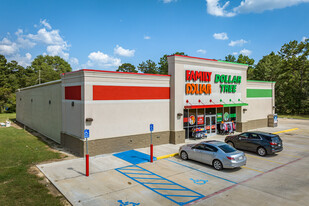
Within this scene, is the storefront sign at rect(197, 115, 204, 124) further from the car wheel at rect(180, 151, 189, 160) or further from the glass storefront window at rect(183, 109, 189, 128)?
the car wheel at rect(180, 151, 189, 160)

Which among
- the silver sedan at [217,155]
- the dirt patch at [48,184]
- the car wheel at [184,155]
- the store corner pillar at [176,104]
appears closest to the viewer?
the dirt patch at [48,184]

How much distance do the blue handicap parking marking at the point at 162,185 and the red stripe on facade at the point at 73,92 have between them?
21.8ft

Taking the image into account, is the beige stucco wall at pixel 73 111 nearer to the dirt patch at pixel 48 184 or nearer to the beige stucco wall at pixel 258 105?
the dirt patch at pixel 48 184

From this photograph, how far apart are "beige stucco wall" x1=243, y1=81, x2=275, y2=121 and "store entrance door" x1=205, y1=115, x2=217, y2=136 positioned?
16.7ft

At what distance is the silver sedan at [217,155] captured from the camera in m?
12.8

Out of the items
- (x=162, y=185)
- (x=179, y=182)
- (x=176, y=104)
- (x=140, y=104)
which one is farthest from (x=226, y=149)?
(x=140, y=104)

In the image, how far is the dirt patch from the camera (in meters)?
9.48

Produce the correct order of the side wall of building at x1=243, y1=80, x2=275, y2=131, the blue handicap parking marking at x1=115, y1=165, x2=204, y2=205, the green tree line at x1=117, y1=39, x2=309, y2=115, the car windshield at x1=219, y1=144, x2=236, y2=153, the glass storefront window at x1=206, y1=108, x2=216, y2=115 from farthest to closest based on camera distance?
the green tree line at x1=117, y1=39, x2=309, y2=115, the side wall of building at x1=243, y1=80, x2=275, y2=131, the glass storefront window at x1=206, y1=108, x2=216, y2=115, the car windshield at x1=219, y1=144, x2=236, y2=153, the blue handicap parking marking at x1=115, y1=165, x2=204, y2=205

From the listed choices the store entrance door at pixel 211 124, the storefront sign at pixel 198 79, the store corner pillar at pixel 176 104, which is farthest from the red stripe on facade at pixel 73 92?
the store entrance door at pixel 211 124

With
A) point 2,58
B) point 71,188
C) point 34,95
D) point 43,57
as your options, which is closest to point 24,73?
point 2,58

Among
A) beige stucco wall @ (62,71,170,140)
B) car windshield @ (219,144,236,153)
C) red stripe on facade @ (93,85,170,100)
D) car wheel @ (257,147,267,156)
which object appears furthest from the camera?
red stripe on facade @ (93,85,170,100)

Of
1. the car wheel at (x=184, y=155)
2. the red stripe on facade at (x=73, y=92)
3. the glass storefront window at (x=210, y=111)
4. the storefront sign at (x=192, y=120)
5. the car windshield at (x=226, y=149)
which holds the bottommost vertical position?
the car wheel at (x=184, y=155)

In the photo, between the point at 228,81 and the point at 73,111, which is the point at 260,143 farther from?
the point at 73,111

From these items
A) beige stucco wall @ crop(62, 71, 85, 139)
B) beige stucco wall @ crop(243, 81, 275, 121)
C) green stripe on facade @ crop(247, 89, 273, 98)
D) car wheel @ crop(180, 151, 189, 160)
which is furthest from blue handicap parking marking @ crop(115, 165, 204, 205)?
green stripe on facade @ crop(247, 89, 273, 98)
